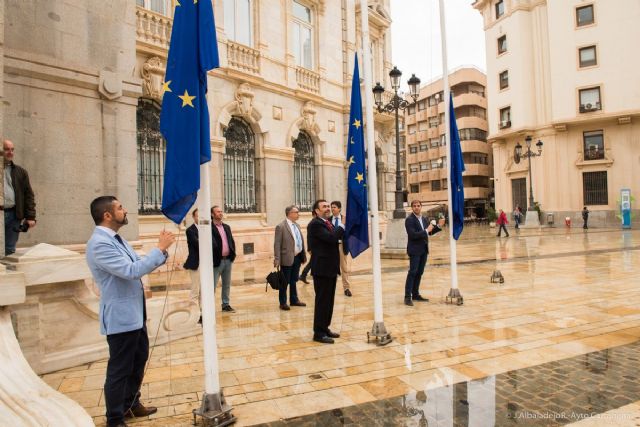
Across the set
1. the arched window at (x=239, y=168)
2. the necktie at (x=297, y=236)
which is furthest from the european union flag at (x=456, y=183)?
the arched window at (x=239, y=168)

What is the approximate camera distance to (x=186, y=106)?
11.7 ft

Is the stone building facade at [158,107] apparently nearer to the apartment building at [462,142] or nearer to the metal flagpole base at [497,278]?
the metal flagpole base at [497,278]

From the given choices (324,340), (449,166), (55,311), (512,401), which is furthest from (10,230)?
(449,166)

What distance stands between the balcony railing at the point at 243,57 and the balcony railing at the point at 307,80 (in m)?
2.26

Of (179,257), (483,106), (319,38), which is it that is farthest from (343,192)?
(483,106)

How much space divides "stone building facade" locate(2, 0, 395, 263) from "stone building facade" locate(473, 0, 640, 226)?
69.0ft

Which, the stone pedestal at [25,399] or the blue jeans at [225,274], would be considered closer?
the stone pedestal at [25,399]

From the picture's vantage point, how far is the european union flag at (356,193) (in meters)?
5.80

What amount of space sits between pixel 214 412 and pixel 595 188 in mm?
39737

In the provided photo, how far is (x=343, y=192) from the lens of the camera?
19344mm

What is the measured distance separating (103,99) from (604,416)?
7.65 meters

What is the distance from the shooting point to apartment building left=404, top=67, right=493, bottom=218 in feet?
178

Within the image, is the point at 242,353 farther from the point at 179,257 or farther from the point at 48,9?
the point at 179,257

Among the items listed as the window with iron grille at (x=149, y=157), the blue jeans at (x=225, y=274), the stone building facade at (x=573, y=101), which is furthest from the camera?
the stone building facade at (x=573, y=101)
